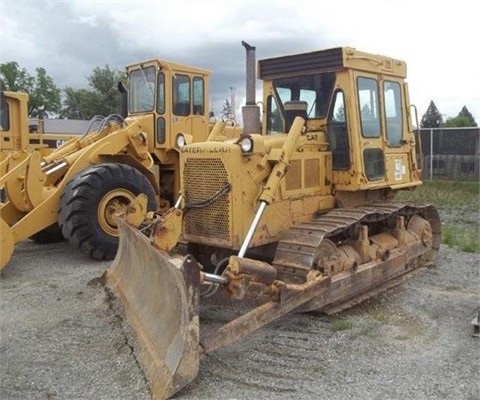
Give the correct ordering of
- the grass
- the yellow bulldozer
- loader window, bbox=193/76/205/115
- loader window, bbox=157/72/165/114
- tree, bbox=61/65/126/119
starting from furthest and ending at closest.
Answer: tree, bbox=61/65/126/119 → loader window, bbox=193/76/205/115 → loader window, bbox=157/72/165/114 → the grass → the yellow bulldozer

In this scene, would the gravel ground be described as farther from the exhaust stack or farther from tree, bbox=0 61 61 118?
tree, bbox=0 61 61 118

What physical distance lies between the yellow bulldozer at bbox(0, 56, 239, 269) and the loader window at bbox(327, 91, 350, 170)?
1.30 metres

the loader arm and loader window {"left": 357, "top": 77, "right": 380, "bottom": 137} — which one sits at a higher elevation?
loader window {"left": 357, "top": 77, "right": 380, "bottom": 137}

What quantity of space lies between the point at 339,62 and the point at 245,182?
185 cm

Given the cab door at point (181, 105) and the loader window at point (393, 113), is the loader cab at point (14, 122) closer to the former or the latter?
the cab door at point (181, 105)

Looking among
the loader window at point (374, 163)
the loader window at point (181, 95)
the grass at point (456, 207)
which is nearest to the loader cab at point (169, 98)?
the loader window at point (181, 95)

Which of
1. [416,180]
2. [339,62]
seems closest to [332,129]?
[339,62]

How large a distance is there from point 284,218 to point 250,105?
125 cm

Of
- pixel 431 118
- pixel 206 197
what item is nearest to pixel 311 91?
pixel 206 197

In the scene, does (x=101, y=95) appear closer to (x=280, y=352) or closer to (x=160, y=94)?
(x=160, y=94)

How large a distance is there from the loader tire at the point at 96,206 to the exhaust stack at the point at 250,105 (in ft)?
9.09

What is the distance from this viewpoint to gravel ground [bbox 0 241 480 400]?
408 centimetres

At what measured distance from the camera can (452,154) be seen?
1806cm

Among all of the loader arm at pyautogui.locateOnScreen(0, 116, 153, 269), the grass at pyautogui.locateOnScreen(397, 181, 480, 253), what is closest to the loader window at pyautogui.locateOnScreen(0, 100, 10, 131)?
the loader arm at pyautogui.locateOnScreen(0, 116, 153, 269)
